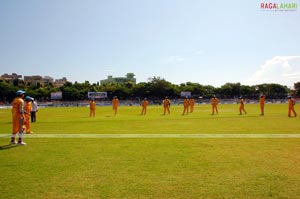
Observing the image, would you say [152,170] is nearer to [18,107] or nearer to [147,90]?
[18,107]

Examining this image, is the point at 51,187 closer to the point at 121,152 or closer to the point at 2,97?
the point at 121,152

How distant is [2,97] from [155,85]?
5478 cm

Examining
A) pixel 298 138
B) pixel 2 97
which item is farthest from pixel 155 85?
pixel 298 138

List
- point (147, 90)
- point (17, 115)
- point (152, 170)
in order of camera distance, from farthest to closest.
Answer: point (147, 90) < point (17, 115) < point (152, 170)

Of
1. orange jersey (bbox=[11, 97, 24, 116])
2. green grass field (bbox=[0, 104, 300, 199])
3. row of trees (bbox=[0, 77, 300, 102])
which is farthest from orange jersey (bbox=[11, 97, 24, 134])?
row of trees (bbox=[0, 77, 300, 102])

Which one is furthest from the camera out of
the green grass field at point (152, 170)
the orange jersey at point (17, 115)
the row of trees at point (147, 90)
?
the row of trees at point (147, 90)

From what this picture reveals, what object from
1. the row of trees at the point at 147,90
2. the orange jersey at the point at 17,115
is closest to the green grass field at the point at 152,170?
the orange jersey at the point at 17,115

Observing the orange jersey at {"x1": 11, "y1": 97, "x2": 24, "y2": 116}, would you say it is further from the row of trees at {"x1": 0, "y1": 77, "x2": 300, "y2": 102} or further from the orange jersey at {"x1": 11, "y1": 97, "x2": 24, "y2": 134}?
the row of trees at {"x1": 0, "y1": 77, "x2": 300, "y2": 102}

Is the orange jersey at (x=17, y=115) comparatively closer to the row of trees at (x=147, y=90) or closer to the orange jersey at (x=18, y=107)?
the orange jersey at (x=18, y=107)

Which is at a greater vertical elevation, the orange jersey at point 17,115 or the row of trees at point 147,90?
the row of trees at point 147,90

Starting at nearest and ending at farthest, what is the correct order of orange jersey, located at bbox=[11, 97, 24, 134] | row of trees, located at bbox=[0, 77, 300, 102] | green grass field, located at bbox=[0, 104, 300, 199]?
green grass field, located at bbox=[0, 104, 300, 199] → orange jersey, located at bbox=[11, 97, 24, 134] → row of trees, located at bbox=[0, 77, 300, 102]

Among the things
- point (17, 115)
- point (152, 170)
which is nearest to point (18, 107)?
point (17, 115)

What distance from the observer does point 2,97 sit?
9950 cm

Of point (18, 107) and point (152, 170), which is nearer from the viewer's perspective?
point (152, 170)
